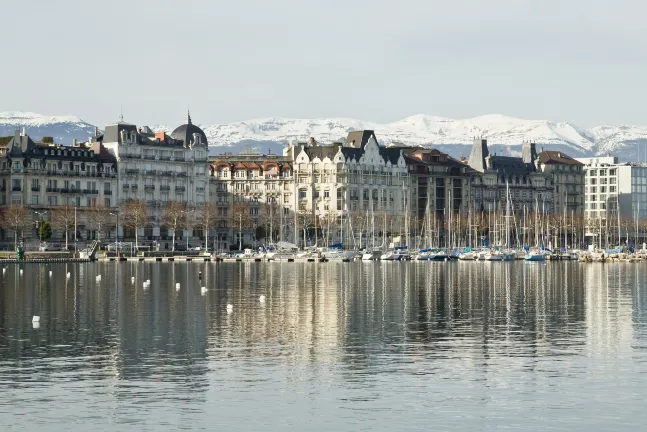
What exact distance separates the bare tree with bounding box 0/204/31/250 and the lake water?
4016 inches

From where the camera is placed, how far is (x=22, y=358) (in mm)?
53562

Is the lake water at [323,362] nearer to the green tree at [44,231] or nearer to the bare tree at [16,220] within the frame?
the bare tree at [16,220]

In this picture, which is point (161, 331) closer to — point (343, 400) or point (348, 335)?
point (348, 335)

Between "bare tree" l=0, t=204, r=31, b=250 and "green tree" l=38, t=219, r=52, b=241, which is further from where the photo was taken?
"green tree" l=38, t=219, r=52, b=241

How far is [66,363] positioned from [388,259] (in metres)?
148

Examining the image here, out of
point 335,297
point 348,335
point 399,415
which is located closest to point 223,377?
point 399,415

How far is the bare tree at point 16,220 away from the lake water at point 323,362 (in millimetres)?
102000

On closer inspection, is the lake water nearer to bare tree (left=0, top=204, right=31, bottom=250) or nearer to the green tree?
bare tree (left=0, top=204, right=31, bottom=250)

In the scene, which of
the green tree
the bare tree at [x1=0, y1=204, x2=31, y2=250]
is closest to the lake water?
the bare tree at [x1=0, y1=204, x2=31, y2=250]

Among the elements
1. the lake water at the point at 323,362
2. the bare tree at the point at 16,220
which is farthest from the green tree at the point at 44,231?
the lake water at the point at 323,362

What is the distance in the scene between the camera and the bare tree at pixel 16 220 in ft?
632

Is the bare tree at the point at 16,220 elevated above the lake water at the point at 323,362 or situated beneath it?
elevated above

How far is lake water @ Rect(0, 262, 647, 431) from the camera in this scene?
40.8 meters

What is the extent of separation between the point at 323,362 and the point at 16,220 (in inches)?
5740
